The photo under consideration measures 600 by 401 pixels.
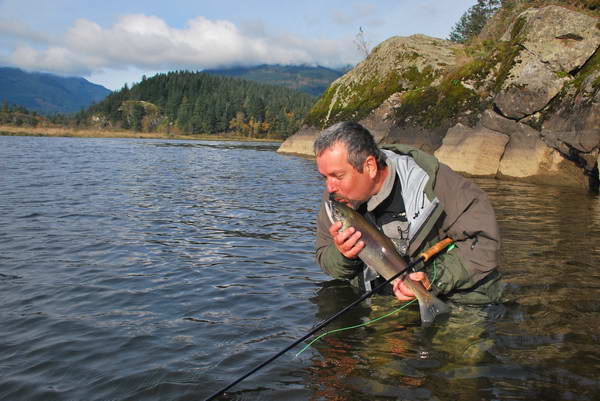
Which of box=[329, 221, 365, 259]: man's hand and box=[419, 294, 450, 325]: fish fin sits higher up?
box=[329, 221, 365, 259]: man's hand

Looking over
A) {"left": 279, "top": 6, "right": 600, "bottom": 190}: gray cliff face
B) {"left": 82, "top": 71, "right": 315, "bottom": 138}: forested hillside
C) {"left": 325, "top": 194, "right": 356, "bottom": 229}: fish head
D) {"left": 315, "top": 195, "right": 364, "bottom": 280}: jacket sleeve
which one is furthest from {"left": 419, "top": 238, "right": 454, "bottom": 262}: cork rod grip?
{"left": 82, "top": 71, "right": 315, "bottom": 138}: forested hillside

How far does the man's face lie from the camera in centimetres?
430

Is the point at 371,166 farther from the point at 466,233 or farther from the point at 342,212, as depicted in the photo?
the point at 466,233

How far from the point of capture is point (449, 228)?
4.90 meters

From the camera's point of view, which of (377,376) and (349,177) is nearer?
Answer: (377,376)

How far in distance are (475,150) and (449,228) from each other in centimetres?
1721

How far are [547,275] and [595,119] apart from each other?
11463mm

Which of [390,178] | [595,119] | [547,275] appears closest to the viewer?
[390,178]

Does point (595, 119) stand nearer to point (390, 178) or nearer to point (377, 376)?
point (390, 178)

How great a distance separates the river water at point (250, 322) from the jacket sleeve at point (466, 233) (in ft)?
1.77

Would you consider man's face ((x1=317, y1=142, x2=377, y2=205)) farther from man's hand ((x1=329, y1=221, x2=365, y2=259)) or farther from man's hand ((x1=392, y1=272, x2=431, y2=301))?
man's hand ((x1=392, y1=272, x2=431, y2=301))

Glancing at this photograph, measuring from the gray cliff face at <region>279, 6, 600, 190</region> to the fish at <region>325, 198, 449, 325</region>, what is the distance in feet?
46.2

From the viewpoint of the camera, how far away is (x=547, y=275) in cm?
694

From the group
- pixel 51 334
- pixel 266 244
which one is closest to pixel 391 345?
pixel 51 334
